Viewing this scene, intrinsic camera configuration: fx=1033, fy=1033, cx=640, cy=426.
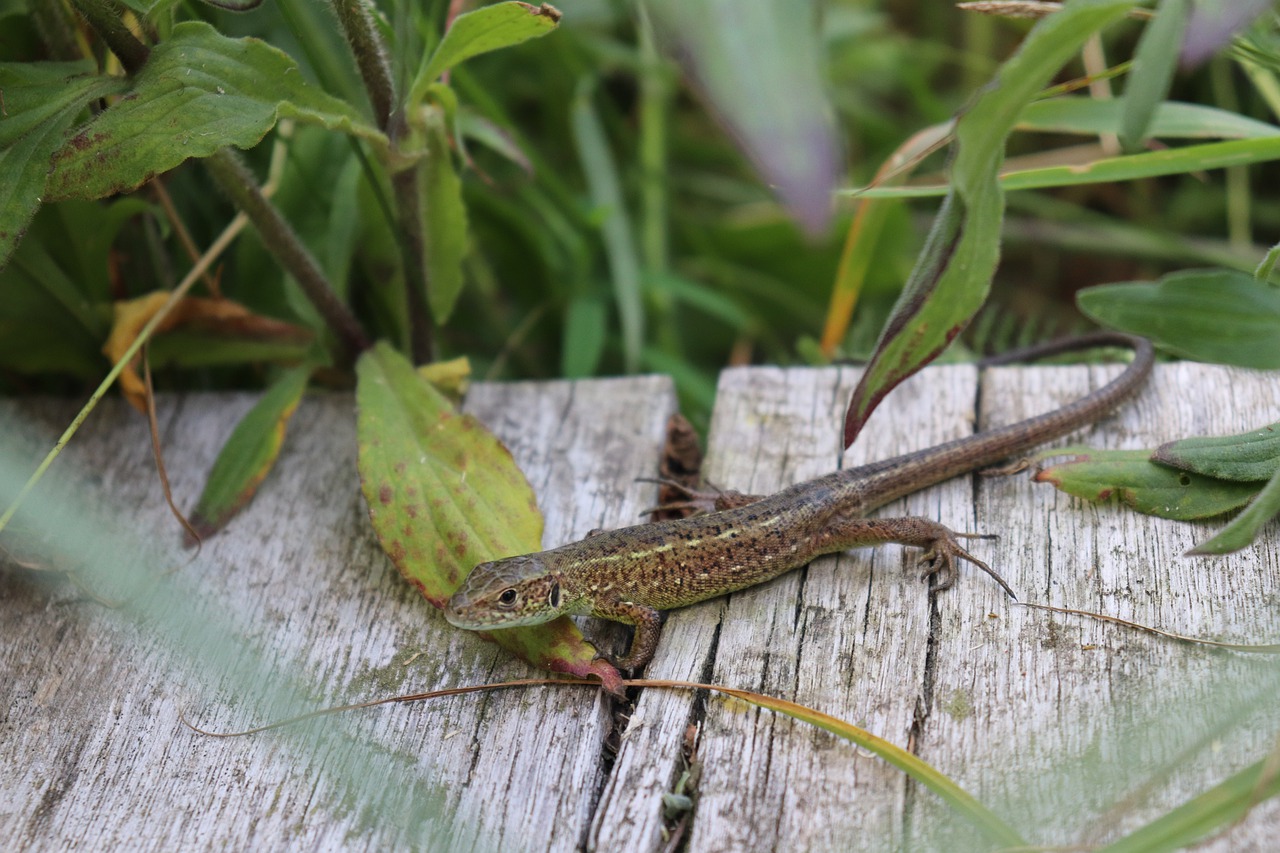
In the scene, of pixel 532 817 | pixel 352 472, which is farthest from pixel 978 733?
pixel 352 472

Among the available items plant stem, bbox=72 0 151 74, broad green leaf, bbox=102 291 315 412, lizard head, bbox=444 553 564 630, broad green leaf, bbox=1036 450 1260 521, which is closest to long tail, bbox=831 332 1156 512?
broad green leaf, bbox=1036 450 1260 521

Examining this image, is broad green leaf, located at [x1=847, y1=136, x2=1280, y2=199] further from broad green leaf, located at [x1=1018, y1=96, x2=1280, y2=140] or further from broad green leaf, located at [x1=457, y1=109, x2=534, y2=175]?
broad green leaf, located at [x1=457, y1=109, x2=534, y2=175]

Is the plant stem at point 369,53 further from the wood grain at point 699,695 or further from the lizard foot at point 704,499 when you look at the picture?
the lizard foot at point 704,499

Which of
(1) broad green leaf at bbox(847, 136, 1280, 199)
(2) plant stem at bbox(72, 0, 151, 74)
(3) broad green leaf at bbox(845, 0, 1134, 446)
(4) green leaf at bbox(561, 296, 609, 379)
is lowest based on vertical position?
(4) green leaf at bbox(561, 296, 609, 379)

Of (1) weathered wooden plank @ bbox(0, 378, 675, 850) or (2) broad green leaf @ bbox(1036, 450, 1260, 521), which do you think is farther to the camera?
(2) broad green leaf @ bbox(1036, 450, 1260, 521)

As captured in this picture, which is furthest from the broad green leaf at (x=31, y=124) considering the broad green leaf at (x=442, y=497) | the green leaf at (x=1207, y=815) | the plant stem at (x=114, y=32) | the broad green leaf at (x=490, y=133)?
the green leaf at (x=1207, y=815)

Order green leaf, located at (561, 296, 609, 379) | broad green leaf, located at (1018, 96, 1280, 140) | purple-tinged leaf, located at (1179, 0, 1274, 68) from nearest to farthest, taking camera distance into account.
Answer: purple-tinged leaf, located at (1179, 0, 1274, 68), broad green leaf, located at (1018, 96, 1280, 140), green leaf, located at (561, 296, 609, 379)
